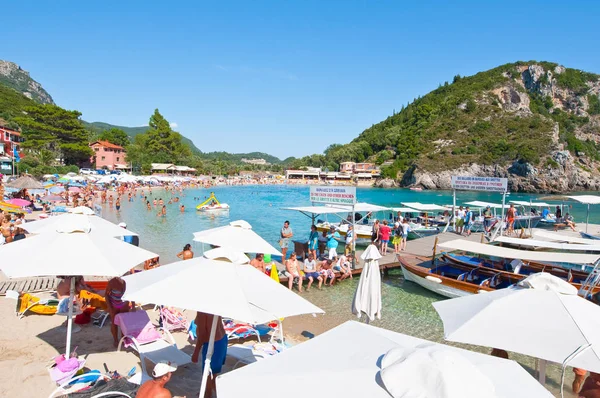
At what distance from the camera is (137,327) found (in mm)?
5969

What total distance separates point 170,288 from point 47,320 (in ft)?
18.3

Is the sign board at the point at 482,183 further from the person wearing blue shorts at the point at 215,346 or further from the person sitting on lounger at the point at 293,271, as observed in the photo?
the person wearing blue shorts at the point at 215,346

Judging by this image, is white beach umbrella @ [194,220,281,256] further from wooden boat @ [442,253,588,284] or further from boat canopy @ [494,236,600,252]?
boat canopy @ [494,236,600,252]

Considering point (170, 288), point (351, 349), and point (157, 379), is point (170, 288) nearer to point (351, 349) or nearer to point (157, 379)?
point (157, 379)

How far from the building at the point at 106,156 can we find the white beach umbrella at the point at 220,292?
283 feet

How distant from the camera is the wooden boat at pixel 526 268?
11.3 metres

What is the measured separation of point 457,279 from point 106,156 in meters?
87.5

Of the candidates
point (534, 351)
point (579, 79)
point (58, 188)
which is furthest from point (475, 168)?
point (534, 351)

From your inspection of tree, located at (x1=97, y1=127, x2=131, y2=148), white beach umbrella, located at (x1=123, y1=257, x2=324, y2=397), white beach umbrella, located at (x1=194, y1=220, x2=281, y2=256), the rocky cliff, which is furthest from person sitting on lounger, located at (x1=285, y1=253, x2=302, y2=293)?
tree, located at (x1=97, y1=127, x2=131, y2=148)

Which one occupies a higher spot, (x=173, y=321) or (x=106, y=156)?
(x=106, y=156)

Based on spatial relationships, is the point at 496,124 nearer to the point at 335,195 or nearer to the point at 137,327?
the point at 335,195

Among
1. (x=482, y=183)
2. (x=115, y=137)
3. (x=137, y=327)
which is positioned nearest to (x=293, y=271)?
(x=137, y=327)

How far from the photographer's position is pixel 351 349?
267 centimetres

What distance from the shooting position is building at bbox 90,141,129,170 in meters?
80.6
